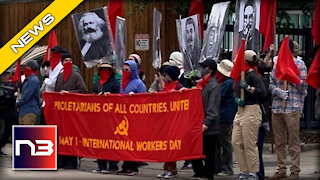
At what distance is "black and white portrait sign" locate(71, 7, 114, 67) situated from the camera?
16.4m

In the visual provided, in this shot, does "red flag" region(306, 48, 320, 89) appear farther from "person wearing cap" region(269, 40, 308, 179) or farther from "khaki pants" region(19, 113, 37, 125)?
"khaki pants" region(19, 113, 37, 125)

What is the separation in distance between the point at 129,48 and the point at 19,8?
313 centimetres

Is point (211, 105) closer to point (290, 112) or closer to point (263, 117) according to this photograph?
point (263, 117)

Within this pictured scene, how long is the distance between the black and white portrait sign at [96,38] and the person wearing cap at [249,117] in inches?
145

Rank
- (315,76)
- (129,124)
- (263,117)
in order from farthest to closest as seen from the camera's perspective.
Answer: (129,124)
(263,117)
(315,76)

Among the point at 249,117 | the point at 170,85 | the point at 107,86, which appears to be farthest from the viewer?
the point at 107,86

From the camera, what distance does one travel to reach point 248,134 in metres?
13.1

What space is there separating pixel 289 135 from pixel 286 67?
1.00m

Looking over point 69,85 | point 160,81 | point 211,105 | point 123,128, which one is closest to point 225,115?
point 211,105

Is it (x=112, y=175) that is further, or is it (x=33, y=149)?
(x=112, y=175)

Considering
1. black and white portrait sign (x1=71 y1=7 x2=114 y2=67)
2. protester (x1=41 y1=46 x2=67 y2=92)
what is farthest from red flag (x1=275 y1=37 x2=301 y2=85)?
protester (x1=41 y1=46 x2=67 y2=92)

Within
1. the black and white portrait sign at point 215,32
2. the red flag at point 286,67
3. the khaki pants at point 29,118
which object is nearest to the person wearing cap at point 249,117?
the red flag at point 286,67

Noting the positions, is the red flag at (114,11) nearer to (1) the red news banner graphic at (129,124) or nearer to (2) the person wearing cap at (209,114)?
(1) the red news banner graphic at (129,124)

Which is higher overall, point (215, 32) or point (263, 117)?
point (215, 32)
